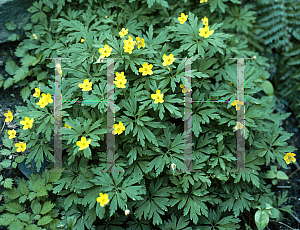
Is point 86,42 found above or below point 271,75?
above

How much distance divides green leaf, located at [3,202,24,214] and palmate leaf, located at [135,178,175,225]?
1025 mm

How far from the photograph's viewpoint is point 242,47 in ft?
9.60

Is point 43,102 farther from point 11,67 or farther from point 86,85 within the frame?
point 11,67

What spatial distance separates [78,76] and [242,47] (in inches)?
73.6

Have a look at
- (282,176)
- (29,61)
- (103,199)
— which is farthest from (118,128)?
(282,176)

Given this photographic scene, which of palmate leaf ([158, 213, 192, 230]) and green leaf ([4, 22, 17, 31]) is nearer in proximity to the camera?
palmate leaf ([158, 213, 192, 230])

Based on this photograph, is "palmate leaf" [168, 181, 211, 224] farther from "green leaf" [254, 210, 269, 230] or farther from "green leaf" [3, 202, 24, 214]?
"green leaf" [3, 202, 24, 214]

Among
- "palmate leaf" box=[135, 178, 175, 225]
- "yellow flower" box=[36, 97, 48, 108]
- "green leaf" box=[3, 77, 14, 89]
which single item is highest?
"yellow flower" box=[36, 97, 48, 108]

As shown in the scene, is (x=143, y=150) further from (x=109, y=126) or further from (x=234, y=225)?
(x=234, y=225)

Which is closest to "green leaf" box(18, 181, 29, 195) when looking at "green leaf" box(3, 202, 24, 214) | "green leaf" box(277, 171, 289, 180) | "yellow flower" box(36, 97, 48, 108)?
"green leaf" box(3, 202, 24, 214)

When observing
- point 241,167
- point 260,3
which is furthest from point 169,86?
point 260,3

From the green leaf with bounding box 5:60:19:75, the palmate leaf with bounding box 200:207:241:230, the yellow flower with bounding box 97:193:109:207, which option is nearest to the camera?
the yellow flower with bounding box 97:193:109:207

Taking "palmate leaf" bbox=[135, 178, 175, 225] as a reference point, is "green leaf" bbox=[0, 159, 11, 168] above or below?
above

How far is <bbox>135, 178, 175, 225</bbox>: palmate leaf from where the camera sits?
2.16m
